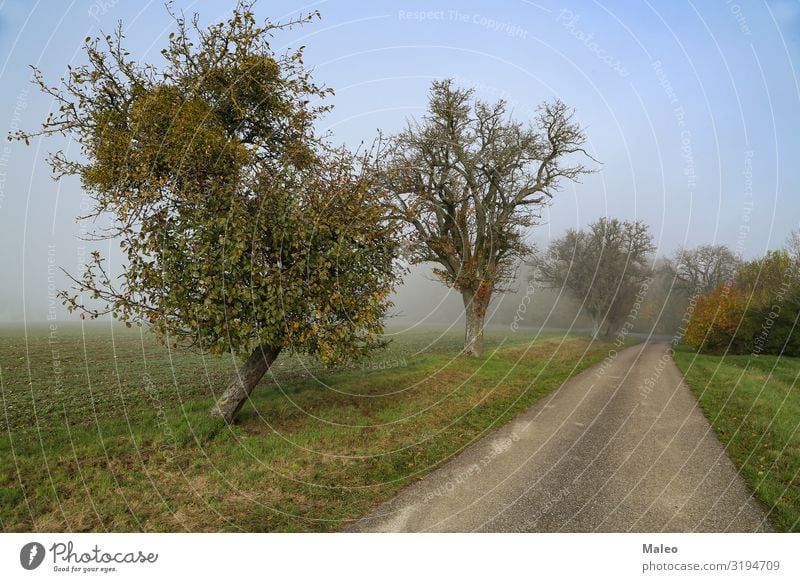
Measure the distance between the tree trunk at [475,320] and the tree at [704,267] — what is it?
6139 cm

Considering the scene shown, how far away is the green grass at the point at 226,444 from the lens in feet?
28.2

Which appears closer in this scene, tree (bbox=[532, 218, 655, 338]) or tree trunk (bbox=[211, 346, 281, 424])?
tree trunk (bbox=[211, 346, 281, 424])

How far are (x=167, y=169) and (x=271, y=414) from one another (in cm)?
846

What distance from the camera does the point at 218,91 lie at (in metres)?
13.1

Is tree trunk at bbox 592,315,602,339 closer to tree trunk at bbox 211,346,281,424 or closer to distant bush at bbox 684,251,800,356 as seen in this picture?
distant bush at bbox 684,251,800,356

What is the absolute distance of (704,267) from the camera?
77.6 m

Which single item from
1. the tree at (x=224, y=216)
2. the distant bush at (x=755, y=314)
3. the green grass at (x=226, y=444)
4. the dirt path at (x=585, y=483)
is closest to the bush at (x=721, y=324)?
the distant bush at (x=755, y=314)

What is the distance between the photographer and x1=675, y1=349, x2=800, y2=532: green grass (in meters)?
9.30

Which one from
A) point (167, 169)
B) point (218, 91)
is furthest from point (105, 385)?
point (218, 91)

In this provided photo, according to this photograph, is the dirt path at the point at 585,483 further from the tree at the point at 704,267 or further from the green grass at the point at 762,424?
the tree at the point at 704,267

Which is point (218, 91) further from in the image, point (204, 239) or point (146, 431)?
point (146, 431)

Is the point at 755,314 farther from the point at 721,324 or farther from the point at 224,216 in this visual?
the point at 224,216

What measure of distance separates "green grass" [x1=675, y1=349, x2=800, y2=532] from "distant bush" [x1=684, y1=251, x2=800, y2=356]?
33.2ft

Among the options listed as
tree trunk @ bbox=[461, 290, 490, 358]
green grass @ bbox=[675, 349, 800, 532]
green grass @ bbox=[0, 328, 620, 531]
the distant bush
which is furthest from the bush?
green grass @ bbox=[0, 328, 620, 531]
